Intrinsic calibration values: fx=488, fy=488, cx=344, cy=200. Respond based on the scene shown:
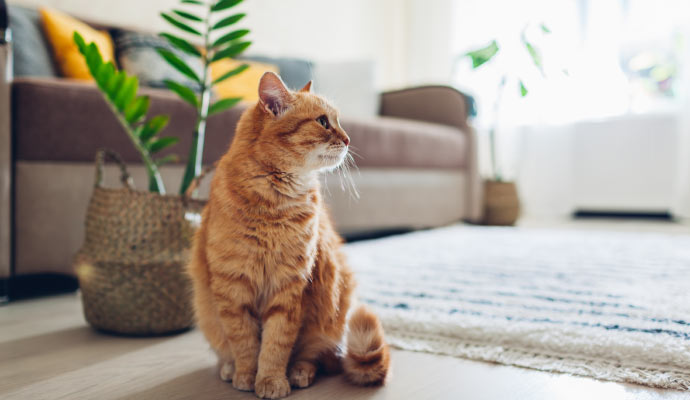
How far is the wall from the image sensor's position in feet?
8.04

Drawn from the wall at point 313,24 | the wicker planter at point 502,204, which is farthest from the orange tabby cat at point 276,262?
the wicker planter at point 502,204

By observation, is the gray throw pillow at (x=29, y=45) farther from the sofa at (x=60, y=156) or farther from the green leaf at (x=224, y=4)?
the green leaf at (x=224, y=4)

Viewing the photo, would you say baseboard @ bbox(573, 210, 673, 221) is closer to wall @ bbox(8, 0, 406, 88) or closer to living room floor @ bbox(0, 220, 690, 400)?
wall @ bbox(8, 0, 406, 88)

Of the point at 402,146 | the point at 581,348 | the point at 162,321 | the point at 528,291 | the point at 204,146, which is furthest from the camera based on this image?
the point at 402,146

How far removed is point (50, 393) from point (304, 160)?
0.47m

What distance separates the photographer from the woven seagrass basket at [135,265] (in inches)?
35.4

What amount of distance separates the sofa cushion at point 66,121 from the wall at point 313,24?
3.60 ft

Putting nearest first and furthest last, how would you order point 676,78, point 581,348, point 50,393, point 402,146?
point 50,393 < point 581,348 < point 402,146 < point 676,78

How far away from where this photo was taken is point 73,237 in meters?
1.22

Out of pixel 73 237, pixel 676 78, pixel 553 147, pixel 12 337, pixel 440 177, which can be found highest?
pixel 676 78

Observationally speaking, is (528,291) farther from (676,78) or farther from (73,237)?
(676,78)

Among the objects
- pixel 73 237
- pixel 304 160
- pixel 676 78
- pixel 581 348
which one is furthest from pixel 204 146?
pixel 676 78

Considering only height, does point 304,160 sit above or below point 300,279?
above

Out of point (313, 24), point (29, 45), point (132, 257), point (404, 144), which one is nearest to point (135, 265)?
point (132, 257)
